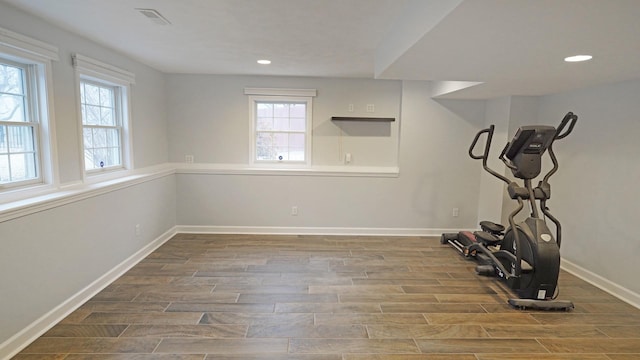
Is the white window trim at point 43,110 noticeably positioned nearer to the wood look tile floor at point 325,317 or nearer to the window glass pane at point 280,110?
the wood look tile floor at point 325,317

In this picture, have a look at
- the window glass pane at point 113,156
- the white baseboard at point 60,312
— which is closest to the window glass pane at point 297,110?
the window glass pane at point 113,156

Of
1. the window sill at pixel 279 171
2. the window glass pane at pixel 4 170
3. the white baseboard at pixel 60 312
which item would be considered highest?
the window glass pane at pixel 4 170

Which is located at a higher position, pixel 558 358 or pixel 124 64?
pixel 124 64

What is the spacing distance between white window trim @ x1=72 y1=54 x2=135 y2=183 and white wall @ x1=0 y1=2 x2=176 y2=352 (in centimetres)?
6

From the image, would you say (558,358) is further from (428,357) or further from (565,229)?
(565,229)

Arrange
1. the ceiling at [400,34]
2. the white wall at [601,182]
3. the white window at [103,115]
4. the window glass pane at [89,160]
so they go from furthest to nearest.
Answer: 1. the window glass pane at [89,160]
2. the white window at [103,115]
3. the white wall at [601,182]
4. the ceiling at [400,34]

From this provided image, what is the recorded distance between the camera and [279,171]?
16.8ft

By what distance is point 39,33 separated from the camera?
2.69m

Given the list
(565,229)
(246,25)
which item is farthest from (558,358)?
(246,25)

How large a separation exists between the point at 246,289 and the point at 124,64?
2.88 m

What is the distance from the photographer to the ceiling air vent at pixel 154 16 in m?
2.45

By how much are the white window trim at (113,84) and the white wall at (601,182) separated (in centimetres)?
513

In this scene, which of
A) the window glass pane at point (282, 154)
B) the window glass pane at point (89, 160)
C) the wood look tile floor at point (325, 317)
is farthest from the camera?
the window glass pane at point (282, 154)

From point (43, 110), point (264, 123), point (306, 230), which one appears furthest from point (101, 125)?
point (306, 230)
